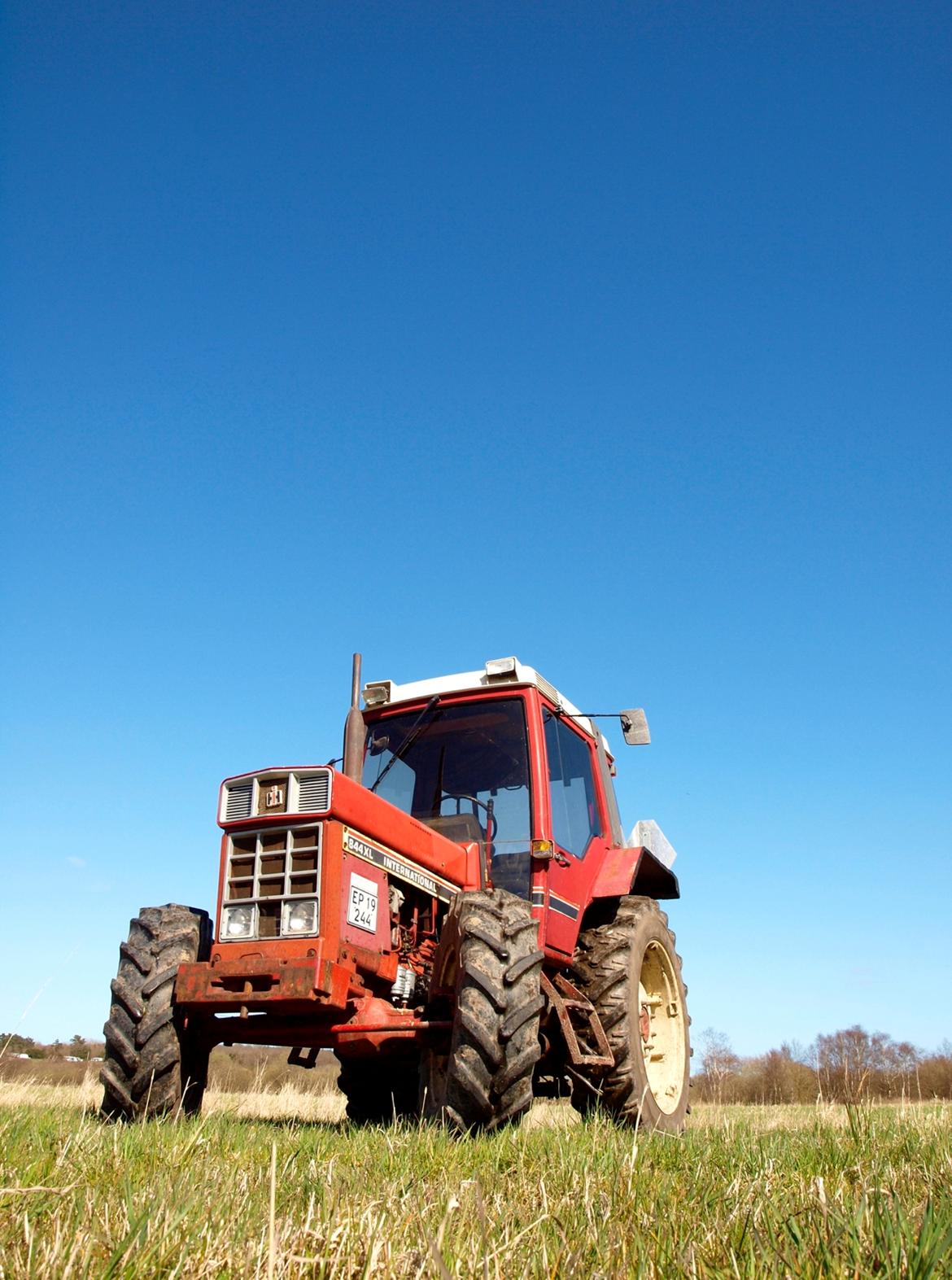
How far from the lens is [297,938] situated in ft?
18.4

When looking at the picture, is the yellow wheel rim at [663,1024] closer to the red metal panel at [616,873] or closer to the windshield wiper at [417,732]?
the red metal panel at [616,873]

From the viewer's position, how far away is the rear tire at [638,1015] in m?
6.36

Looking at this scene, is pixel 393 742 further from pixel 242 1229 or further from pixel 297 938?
pixel 242 1229

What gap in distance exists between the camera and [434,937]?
645cm

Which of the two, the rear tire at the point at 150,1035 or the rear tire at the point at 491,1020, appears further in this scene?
the rear tire at the point at 150,1035

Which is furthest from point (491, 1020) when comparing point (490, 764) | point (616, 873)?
point (616, 873)

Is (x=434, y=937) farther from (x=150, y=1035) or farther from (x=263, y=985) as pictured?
(x=150, y=1035)

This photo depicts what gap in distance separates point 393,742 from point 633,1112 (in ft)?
9.17

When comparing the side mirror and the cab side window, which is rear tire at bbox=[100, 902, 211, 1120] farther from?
the side mirror

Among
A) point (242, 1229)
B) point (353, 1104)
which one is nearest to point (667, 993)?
point (353, 1104)

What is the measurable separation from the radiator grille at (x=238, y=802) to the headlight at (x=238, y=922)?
1.62 feet

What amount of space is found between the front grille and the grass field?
1.62 meters

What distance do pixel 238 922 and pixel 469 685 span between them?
7.41ft

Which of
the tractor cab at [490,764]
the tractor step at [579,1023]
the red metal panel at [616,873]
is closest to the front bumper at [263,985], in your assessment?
the tractor step at [579,1023]
